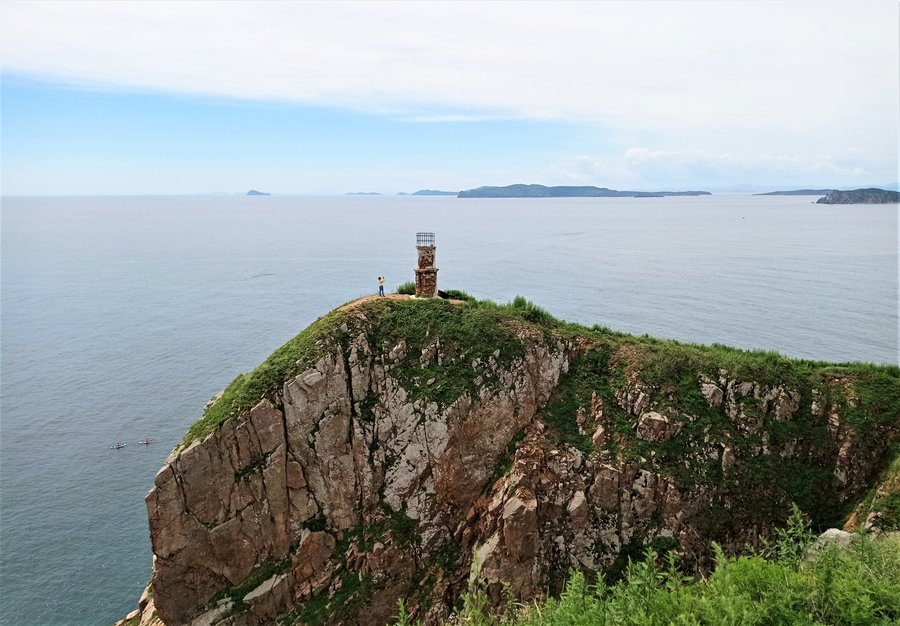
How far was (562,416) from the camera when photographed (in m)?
31.0

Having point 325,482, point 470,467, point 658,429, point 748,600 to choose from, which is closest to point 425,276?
point 470,467

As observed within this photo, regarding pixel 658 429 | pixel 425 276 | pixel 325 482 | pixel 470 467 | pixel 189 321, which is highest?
pixel 425 276

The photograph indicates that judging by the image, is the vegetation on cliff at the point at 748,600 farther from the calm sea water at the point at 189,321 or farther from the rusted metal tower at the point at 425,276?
the calm sea water at the point at 189,321

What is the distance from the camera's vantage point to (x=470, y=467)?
30.3 m

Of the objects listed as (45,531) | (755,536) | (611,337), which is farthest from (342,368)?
(45,531)

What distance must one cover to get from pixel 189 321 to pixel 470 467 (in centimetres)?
6163

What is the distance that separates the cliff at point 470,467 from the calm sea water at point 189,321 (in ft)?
37.6

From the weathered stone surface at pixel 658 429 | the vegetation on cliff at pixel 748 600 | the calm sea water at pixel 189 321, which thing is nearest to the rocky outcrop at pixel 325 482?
the weathered stone surface at pixel 658 429

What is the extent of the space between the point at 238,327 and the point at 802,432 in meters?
65.4

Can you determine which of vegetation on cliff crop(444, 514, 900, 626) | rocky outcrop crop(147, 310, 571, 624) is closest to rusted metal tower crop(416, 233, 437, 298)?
rocky outcrop crop(147, 310, 571, 624)

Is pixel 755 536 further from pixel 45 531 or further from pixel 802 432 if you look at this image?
pixel 45 531

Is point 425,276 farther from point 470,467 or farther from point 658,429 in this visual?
point 658,429

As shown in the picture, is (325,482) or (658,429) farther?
(325,482)

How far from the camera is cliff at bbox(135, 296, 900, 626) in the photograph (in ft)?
91.1
